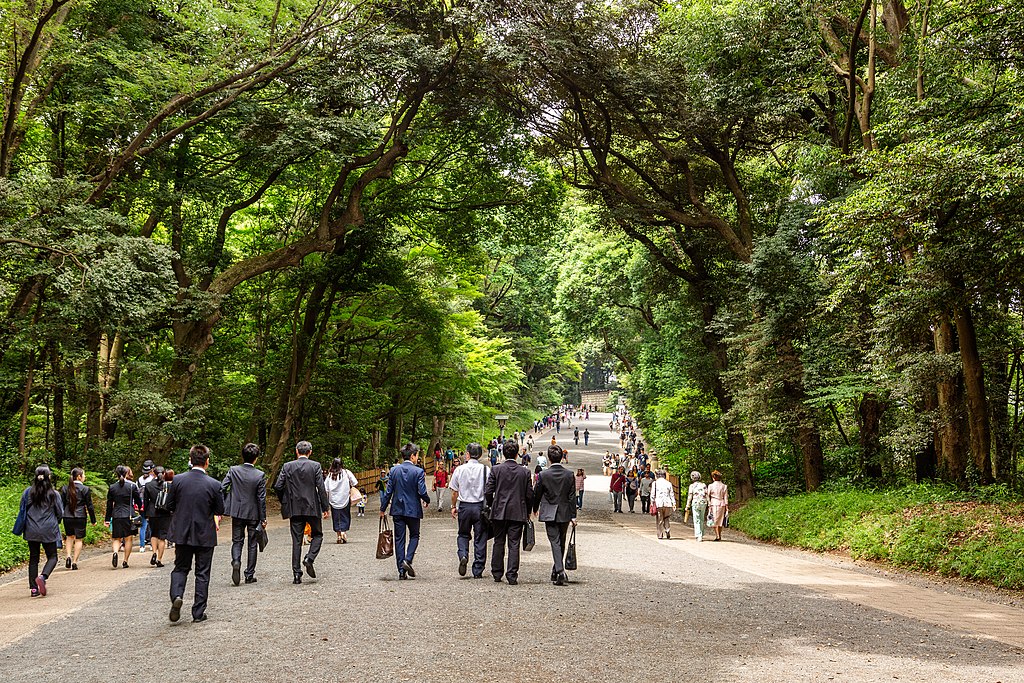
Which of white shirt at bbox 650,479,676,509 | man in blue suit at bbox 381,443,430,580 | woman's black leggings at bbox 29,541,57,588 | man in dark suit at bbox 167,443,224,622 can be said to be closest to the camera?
man in dark suit at bbox 167,443,224,622

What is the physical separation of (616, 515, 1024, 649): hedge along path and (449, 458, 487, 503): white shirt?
3931 mm

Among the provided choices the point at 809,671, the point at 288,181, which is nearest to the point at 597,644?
the point at 809,671

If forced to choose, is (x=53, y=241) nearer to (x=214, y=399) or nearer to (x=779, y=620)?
(x=214, y=399)

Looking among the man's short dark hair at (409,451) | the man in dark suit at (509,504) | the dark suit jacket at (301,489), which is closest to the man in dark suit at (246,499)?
the dark suit jacket at (301,489)

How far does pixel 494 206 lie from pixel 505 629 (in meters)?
17.9

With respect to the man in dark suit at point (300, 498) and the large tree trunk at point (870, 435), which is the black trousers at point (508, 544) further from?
the large tree trunk at point (870, 435)

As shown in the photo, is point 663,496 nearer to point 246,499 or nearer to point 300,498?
point 300,498

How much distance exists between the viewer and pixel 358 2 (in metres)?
17.4

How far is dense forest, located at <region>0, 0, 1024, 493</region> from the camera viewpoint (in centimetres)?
1379

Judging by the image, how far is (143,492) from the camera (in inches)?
480

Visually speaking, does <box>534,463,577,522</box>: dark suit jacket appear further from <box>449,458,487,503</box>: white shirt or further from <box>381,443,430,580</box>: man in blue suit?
<box>381,443,430,580</box>: man in blue suit

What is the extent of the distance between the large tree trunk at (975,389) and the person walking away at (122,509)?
13.7m

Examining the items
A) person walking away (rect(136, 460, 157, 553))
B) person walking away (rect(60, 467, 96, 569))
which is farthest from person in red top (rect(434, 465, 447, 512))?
person walking away (rect(60, 467, 96, 569))

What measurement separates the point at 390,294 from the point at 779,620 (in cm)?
1997
